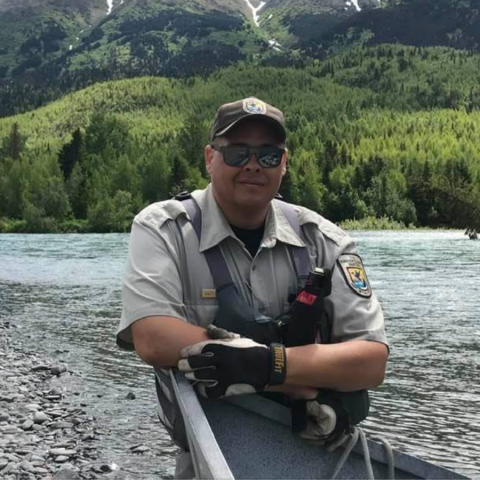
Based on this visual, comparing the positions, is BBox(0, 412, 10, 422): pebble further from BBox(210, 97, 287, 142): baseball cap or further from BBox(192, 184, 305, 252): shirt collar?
BBox(210, 97, 287, 142): baseball cap

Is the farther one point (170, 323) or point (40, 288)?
point (40, 288)

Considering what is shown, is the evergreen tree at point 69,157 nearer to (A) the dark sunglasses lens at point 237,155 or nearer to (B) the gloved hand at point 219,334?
(A) the dark sunglasses lens at point 237,155

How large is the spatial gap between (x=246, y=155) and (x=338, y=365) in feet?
4.13

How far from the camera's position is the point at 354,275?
4.20 metres

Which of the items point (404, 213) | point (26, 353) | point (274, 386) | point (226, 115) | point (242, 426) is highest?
point (226, 115)

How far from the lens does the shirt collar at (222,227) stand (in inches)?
158

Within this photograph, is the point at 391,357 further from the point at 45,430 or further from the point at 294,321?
the point at 294,321

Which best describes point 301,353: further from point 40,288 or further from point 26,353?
point 40,288

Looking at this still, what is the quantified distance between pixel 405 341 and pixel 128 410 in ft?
28.1

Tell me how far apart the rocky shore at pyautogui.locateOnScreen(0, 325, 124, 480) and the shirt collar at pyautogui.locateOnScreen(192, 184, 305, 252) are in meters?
5.04

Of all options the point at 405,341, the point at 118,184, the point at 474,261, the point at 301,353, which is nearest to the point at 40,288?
the point at 405,341

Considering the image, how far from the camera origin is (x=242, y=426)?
400 cm

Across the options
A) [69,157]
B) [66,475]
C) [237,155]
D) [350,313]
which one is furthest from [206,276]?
[69,157]

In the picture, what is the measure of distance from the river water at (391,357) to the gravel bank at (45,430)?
27 cm
